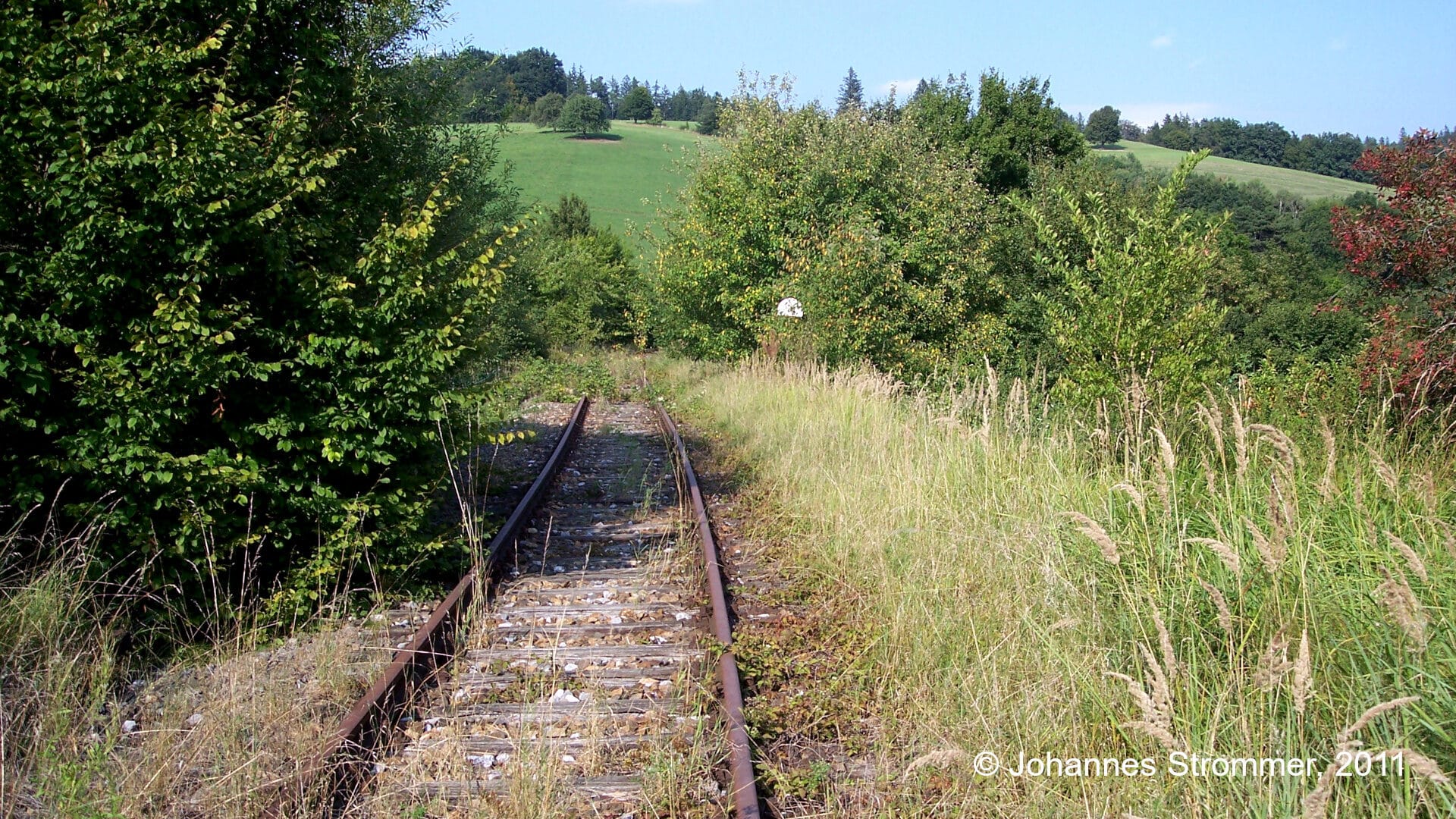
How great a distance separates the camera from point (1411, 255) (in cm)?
890

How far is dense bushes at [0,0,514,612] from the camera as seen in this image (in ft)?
17.6

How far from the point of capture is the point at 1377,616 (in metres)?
3.65

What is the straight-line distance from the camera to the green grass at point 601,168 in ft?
230

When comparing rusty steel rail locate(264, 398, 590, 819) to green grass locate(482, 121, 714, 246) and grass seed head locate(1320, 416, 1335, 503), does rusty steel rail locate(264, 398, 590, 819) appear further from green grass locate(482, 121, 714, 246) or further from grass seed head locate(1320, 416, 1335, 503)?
green grass locate(482, 121, 714, 246)

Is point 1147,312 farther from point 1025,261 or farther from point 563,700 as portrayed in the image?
point 1025,261

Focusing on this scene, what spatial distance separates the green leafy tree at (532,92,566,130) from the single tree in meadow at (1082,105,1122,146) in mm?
58054

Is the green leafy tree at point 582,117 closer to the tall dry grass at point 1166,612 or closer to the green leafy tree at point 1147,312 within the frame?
the green leafy tree at point 1147,312

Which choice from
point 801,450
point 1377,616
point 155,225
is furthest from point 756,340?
point 1377,616

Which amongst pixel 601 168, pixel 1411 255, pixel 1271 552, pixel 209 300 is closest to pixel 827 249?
pixel 1411 255

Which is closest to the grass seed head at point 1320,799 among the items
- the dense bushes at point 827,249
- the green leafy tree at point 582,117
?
the dense bushes at point 827,249

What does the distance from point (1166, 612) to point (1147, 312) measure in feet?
17.5

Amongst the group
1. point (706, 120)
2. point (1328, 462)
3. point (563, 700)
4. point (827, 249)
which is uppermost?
point (706, 120)

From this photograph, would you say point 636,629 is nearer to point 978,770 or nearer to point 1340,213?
point 978,770

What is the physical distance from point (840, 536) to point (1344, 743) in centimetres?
478
